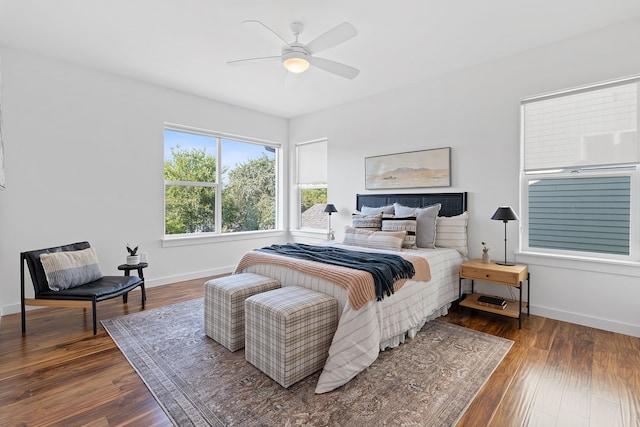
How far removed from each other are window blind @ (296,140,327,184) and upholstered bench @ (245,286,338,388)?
3.54 metres

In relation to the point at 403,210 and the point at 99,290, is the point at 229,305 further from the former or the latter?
the point at 403,210

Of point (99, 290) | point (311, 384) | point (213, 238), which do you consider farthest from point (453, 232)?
point (99, 290)

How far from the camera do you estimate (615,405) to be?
5.91ft

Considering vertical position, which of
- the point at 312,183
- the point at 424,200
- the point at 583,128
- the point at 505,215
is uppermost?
the point at 583,128

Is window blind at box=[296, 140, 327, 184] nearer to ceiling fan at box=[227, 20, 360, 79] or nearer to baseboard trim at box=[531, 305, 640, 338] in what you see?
ceiling fan at box=[227, 20, 360, 79]

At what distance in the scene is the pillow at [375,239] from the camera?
3.41 m

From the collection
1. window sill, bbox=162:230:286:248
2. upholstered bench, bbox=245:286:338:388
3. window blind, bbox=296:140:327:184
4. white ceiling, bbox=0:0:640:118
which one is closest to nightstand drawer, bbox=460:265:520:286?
upholstered bench, bbox=245:286:338:388

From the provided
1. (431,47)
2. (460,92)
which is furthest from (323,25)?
(460,92)

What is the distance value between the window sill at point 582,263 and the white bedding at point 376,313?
0.71 m

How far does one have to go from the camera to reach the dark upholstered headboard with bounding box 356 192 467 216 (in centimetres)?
377

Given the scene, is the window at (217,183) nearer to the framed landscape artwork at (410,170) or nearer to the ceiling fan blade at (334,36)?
the framed landscape artwork at (410,170)

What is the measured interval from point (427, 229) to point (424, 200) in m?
0.60

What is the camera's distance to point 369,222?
3881 mm

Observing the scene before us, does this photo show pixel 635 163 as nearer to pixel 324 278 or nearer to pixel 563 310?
pixel 563 310
